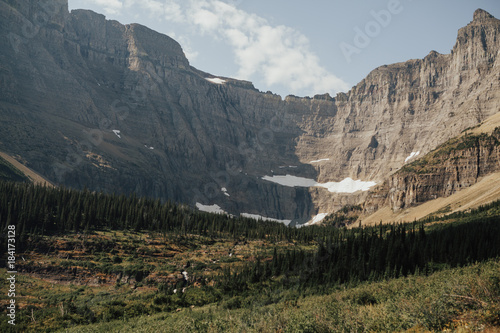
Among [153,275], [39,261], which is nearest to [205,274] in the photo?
[153,275]

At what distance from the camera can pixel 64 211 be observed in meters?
126

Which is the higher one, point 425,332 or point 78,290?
point 425,332

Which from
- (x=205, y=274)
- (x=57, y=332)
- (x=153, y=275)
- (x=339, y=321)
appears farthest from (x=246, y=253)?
(x=339, y=321)

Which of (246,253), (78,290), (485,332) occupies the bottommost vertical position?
(78,290)

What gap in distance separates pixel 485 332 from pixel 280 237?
138193mm

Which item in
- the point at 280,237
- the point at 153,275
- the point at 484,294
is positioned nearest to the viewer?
the point at 484,294

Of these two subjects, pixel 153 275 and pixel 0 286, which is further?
pixel 153 275

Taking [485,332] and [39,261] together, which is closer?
[485,332]

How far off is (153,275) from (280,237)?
7395cm

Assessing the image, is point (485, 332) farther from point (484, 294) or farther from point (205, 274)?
point (205, 274)

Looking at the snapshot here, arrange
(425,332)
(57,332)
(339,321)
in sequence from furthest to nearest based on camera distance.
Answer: (57,332)
(339,321)
(425,332)

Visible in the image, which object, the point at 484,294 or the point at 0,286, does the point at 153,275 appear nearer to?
the point at 0,286

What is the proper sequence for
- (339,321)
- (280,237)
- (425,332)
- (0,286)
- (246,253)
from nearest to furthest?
(425,332) < (339,321) < (0,286) < (246,253) < (280,237)

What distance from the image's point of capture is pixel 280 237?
160m
